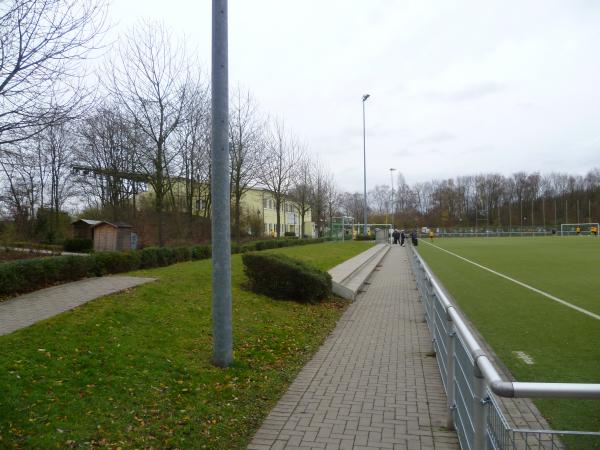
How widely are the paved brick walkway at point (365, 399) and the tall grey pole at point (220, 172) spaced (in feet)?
4.36

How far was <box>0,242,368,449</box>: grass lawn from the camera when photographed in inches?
161

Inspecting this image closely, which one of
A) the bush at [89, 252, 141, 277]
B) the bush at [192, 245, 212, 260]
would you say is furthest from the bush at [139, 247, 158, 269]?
the bush at [192, 245, 212, 260]

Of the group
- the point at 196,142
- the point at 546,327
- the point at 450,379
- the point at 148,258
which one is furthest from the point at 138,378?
the point at 196,142

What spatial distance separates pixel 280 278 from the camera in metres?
11.9

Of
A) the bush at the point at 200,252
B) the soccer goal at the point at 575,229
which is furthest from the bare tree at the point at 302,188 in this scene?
the soccer goal at the point at 575,229

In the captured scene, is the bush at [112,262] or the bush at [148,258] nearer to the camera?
the bush at [112,262]

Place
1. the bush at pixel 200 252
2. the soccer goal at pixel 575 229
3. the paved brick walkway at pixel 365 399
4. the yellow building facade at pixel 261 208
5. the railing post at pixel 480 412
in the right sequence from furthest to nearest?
the soccer goal at pixel 575 229, the yellow building facade at pixel 261 208, the bush at pixel 200 252, the paved brick walkway at pixel 365 399, the railing post at pixel 480 412

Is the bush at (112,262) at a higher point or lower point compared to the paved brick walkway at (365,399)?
higher

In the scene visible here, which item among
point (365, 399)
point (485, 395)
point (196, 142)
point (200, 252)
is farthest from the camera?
point (196, 142)

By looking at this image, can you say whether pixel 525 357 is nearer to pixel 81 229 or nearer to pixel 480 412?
pixel 480 412

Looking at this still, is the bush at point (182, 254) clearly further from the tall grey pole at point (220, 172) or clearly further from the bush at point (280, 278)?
the tall grey pole at point (220, 172)

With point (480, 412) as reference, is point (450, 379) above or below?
below

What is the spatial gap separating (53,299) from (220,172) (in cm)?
453

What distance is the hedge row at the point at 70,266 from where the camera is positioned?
9.26m
